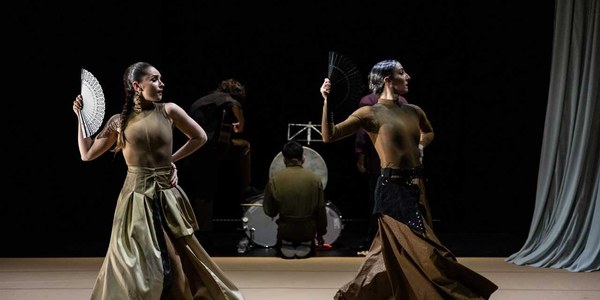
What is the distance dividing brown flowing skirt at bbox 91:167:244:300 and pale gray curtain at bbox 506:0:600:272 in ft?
10.1

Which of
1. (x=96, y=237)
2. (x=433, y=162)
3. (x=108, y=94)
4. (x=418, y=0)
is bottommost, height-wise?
(x=96, y=237)

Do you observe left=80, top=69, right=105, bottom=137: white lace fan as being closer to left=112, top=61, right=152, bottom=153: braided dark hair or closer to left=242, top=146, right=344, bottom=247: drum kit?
left=112, top=61, right=152, bottom=153: braided dark hair

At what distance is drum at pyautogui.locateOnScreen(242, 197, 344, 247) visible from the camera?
706 cm

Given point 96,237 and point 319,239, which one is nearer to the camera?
point 319,239

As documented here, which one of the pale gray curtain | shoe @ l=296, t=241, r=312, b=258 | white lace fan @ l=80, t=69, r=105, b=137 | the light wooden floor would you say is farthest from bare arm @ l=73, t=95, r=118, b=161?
the pale gray curtain

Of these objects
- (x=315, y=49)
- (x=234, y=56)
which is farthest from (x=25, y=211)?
(x=315, y=49)

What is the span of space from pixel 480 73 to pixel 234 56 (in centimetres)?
232

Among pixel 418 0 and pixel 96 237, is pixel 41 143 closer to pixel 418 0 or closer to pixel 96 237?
pixel 96 237

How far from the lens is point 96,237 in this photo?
796 cm

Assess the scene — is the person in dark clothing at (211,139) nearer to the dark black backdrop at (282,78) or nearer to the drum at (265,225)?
the drum at (265,225)

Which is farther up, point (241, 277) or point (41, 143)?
point (41, 143)

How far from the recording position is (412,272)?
14.1ft

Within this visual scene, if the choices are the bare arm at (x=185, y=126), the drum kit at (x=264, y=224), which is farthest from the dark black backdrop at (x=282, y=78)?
the bare arm at (x=185, y=126)

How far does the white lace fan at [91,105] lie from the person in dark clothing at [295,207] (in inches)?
100
